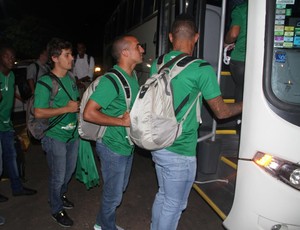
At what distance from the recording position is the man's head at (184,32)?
270cm

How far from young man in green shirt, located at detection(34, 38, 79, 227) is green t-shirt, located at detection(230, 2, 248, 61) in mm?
1903

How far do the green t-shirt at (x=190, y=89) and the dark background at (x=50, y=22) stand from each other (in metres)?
27.8

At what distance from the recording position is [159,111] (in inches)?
99.9

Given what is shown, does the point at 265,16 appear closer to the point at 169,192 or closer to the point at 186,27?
the point at 186,27

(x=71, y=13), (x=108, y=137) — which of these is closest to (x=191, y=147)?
(x=108, y=137)

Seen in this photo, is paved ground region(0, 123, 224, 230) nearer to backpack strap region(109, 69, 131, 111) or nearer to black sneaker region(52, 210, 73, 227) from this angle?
black sneaker region(52, 210, 73, 227)

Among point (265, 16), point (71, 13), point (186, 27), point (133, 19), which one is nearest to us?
point (265, 16)

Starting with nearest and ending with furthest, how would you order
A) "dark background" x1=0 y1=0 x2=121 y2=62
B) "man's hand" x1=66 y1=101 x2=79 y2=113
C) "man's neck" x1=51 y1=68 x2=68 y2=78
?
"man's hand" x1=66 y1=101 x2=79 y2=113, "man's neck" x1=51 y1=68 x2=68 y2=78, "dark background" x1=0 y1=0 x2=121 y2=62

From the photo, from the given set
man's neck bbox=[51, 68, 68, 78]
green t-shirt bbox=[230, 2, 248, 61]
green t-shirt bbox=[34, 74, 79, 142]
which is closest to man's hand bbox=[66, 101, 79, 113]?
green t-shirt bbox=[34, 74, 79, 142]

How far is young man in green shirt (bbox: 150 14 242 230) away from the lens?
2.56 m

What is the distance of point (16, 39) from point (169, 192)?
109 ft

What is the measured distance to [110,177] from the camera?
311cm

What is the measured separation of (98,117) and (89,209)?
1.88 m

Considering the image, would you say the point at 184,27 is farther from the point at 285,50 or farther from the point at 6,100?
the point at 6,100
